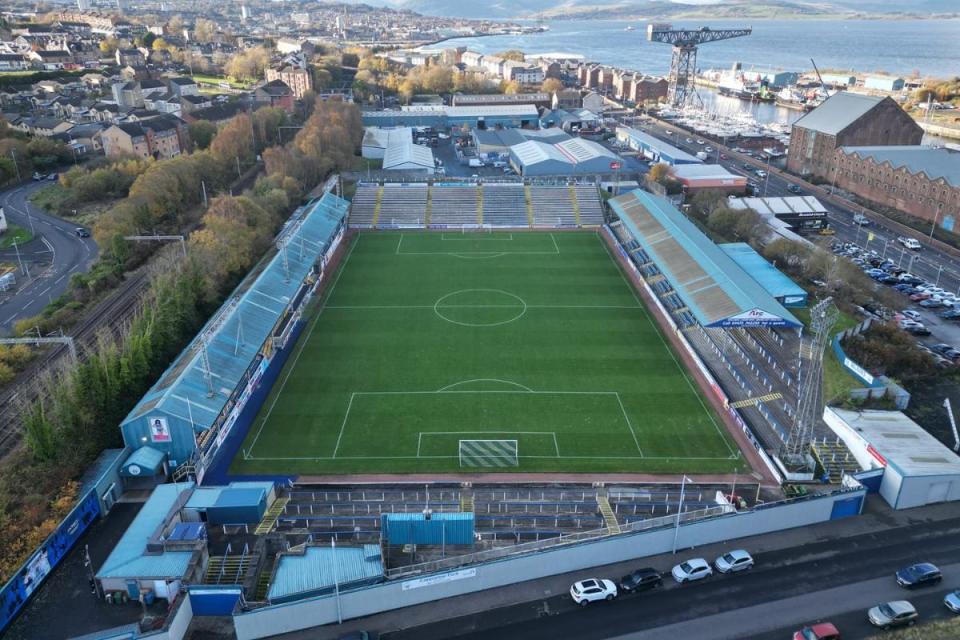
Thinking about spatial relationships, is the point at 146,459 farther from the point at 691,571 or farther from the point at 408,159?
the point at 408,159

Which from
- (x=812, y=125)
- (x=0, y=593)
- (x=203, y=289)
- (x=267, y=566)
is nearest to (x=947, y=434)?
(x=267, y=566)

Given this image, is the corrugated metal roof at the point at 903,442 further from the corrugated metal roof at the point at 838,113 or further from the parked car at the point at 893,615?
the corrugated metal roof at the point at 838,113

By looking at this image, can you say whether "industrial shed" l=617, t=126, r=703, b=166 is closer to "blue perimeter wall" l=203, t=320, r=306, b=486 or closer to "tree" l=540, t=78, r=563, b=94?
"tree" l=540, t=78, r=563, b=94

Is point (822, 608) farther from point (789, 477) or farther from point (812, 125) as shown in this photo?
point (812, 125)

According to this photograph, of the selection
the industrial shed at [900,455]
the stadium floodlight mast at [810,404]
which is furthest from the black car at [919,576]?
the stadium floodlight mast at [810,404]

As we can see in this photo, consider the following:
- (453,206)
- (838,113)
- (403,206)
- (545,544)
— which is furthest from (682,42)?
(545,544)

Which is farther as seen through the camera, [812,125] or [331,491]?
[812,125]

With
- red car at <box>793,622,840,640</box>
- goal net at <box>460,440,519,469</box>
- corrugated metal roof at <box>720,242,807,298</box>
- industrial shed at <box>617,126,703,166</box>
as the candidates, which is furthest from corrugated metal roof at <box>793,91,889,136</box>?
red car at <box>793,622,840,640</box>
